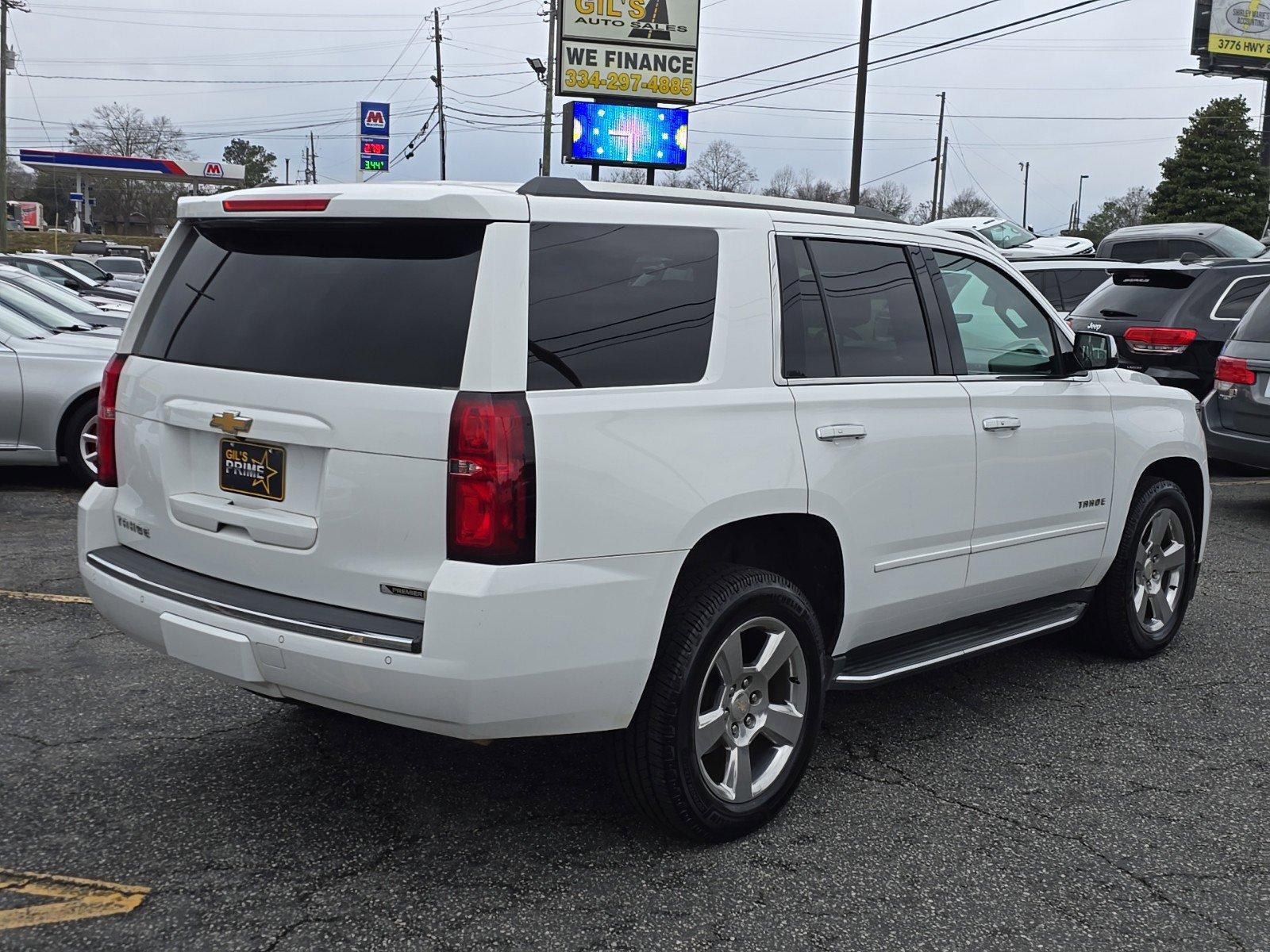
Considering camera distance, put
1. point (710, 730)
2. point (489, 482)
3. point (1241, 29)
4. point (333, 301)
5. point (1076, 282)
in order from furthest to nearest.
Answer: point (1241, 29) < point (1076, 282) < point (710, 730) < point (333, 301) < point (489, 482)

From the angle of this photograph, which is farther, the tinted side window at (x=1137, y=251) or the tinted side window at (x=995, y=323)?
the tinted side window at (x=1137, y=251)

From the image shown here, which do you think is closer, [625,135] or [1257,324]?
[1257,324]

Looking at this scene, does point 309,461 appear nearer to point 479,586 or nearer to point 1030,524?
point 479,586

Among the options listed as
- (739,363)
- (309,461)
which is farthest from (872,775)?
(309,461)

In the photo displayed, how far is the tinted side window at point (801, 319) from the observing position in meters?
3.79

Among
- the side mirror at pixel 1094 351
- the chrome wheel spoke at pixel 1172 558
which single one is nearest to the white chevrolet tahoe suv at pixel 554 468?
the side mirror at pixel 1094 351

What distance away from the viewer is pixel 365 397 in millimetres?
3119

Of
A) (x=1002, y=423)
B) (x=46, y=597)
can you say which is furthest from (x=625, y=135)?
(x=1002, y=423)

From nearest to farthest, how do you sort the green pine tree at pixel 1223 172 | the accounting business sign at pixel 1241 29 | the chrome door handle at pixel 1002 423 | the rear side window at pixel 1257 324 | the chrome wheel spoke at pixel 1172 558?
the chrome door handle at pixel 1002 423 < the chrome wheel spoke at pixel 1172 558 < the rear side window at pixel 1257 324 < the accounting business sign at pixel 1241 29 < the green pine tree at pixel 1223 172

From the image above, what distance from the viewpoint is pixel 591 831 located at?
3.65 m

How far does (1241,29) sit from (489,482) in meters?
59.9

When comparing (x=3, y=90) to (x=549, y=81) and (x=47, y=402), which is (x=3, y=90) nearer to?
(x=549, y=81)

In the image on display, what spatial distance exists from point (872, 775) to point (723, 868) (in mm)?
890

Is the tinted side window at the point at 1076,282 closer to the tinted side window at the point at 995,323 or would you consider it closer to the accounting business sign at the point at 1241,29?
the tinted side window at the point at 995,323
